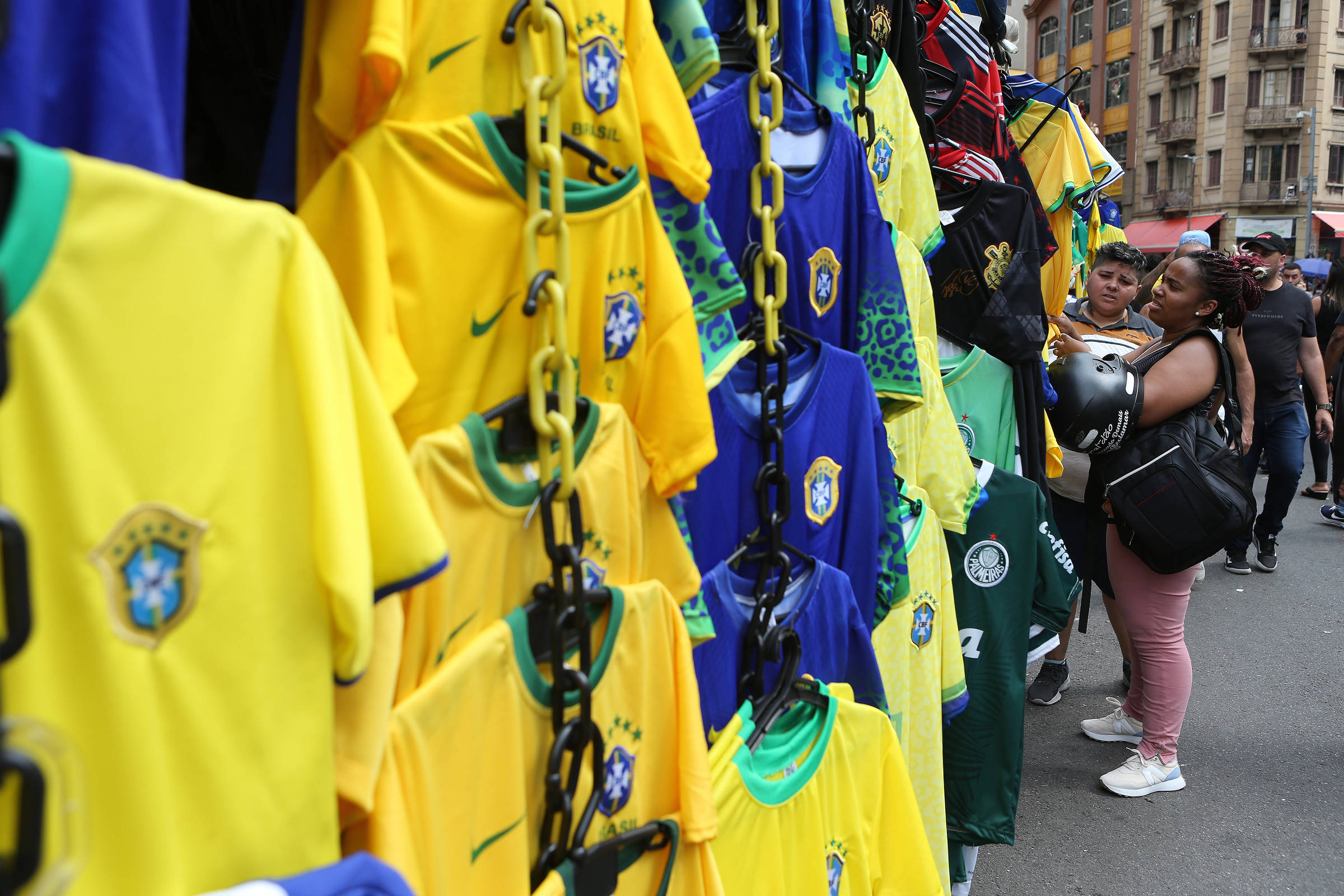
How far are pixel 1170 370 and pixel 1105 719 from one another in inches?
71.5

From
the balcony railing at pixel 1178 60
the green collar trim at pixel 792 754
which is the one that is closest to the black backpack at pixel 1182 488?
the green collar trim at pixel 792 754

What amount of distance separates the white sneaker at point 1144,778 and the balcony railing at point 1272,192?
3664cm

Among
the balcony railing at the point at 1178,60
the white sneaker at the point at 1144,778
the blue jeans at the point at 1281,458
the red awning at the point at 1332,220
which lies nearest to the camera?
the white sneaker at the point at 1144,778

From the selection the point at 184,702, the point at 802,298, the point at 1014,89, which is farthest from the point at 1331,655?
the point at 184,702

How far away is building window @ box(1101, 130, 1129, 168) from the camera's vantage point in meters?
39.1

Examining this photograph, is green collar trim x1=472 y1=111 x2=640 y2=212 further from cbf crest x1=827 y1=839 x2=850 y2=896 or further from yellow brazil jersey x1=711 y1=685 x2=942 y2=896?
cbf crest x1=827 y1=839 x2=850 y2=896

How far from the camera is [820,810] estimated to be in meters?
1.62

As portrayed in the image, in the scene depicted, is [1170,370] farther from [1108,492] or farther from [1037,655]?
[1037,655]

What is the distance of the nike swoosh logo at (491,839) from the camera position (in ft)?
3.48

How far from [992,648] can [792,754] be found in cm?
137

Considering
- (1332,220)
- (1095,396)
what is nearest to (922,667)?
(1095,396)

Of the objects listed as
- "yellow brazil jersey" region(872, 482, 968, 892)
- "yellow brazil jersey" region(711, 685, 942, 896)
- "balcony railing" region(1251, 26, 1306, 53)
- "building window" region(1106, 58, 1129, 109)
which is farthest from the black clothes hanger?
"building window" region(1106, 58, 1129, 109)

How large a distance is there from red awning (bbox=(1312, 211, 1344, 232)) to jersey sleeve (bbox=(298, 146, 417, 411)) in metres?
37.2

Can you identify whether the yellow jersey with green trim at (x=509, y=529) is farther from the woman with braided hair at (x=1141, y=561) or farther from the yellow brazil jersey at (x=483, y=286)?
the woman with braided hair at (x=1141, y=561)
